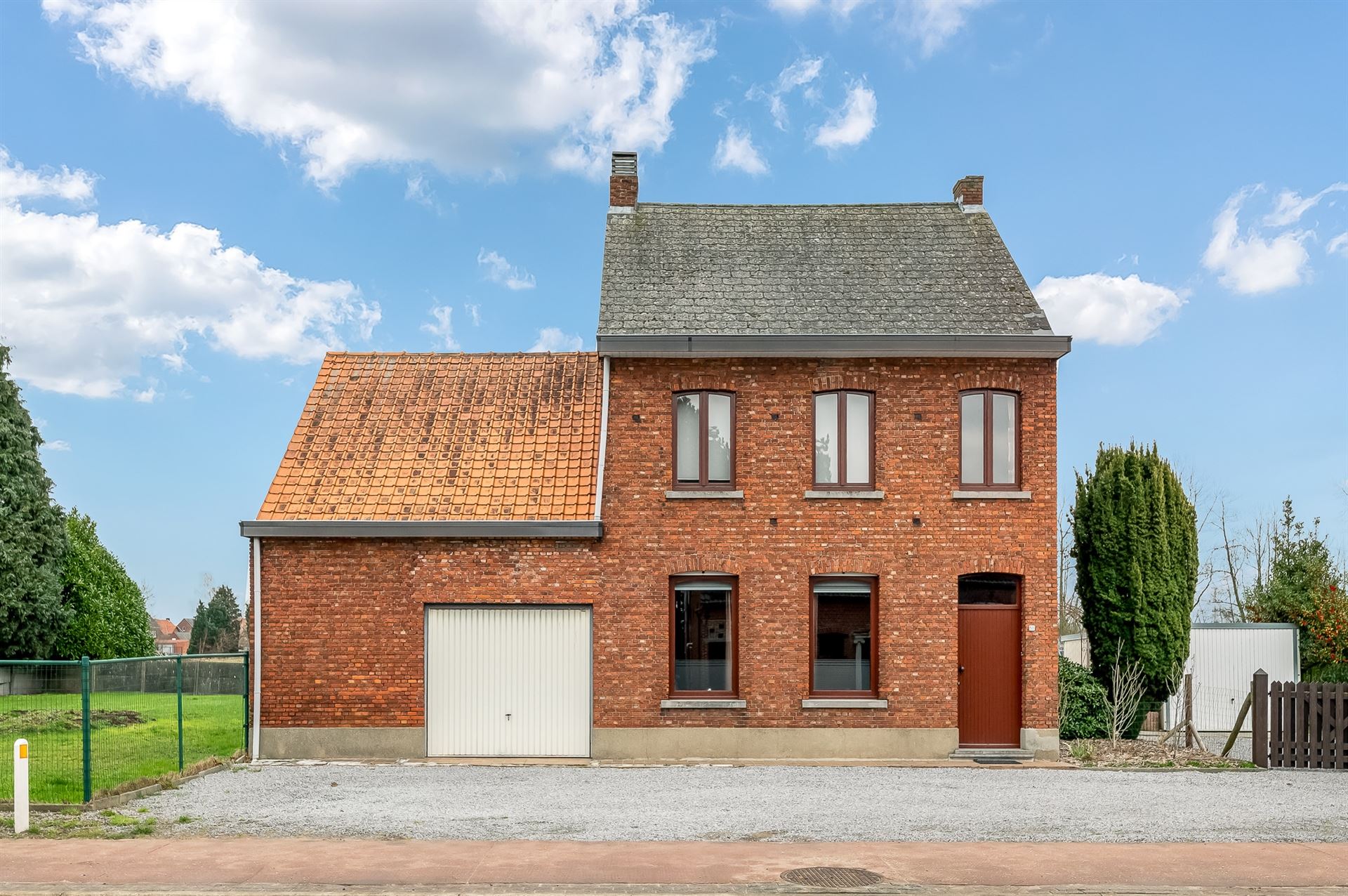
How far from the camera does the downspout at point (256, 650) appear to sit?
58.3ft

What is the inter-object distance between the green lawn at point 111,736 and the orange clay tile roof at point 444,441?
364 cm

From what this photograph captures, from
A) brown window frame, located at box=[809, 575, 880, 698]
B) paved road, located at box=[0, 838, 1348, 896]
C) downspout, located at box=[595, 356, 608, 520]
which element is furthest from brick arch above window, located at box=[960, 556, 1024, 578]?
paved road, located at box=[0, 838, 1348, 896]

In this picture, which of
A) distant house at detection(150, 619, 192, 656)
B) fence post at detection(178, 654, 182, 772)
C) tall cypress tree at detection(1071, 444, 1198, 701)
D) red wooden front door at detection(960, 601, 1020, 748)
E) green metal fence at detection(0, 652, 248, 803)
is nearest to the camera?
green metal fence at detection(0, 652, 248, 803)

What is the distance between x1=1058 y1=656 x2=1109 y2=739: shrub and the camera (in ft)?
63.8

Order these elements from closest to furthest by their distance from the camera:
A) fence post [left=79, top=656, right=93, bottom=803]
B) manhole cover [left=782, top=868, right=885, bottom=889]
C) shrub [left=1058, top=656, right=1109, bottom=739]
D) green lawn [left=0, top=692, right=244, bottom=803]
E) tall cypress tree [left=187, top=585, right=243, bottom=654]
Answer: manhole cover [left=782, top=868, right=885, bottom=889], fence post [left=79, top=656, right=93, bottom=803], green lawn [left=0, top=692, right=244, bottom=803], shrub [left=1058, top=656, right=1109, bottom=739], tall cypress tree [left=187, top=585, right=243, bottom=654]

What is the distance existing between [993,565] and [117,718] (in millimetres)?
15815

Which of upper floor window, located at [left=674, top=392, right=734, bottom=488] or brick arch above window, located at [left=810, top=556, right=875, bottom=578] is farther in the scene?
upper floor window, located at [left=674, top=392, right=734, bottom=488]

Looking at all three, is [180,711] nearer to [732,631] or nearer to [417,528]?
[417,528]

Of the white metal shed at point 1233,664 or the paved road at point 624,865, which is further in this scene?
the white metal shed at point 1233,664

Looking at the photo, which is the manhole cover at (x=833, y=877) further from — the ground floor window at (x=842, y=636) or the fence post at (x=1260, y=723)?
the fence post at (x=1260, y=723)

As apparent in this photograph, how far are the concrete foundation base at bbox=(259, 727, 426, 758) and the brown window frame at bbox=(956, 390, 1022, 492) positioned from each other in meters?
9.63

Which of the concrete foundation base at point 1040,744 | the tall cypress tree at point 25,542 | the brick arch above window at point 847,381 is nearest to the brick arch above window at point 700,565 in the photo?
the brick arch above window at point 847,381

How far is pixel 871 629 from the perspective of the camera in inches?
722

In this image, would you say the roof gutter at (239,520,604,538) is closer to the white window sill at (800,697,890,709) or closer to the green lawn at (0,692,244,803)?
the green lawn at (0,692,244,803)
